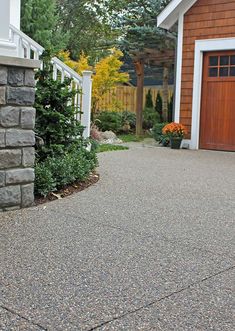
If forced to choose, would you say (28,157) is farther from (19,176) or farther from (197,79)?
(197,79)

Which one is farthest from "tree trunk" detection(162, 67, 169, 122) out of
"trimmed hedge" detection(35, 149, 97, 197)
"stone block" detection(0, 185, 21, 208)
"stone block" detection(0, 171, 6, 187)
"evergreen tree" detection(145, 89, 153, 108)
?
"stone block" detection(0, 171, 6, 187)

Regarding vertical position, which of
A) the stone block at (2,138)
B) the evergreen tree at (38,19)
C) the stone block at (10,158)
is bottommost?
the stone block at (10,158)

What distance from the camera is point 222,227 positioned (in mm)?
4883

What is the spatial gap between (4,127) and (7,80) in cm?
49

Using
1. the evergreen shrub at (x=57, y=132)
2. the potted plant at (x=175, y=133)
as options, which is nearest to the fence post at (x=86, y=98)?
the evergreen shrub at (x=57, y=132)

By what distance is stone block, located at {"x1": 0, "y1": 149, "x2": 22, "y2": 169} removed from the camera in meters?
5.21

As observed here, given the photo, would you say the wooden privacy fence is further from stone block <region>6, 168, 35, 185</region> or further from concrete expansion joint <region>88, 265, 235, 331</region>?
concrete expansion joint <region>88, 265, 235, 331</region>

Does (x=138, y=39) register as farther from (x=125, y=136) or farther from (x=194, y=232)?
(x=194, y=232)

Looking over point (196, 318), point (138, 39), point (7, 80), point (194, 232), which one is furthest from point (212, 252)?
point (138, 39)

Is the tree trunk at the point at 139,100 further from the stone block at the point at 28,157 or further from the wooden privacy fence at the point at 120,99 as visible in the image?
the stone block at the point at 28,157

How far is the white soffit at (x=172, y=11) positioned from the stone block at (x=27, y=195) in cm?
847

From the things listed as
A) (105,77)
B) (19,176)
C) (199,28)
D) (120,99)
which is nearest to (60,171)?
(19,176)

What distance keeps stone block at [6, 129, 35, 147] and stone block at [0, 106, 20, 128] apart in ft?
0.25

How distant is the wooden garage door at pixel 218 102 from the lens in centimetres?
1202
